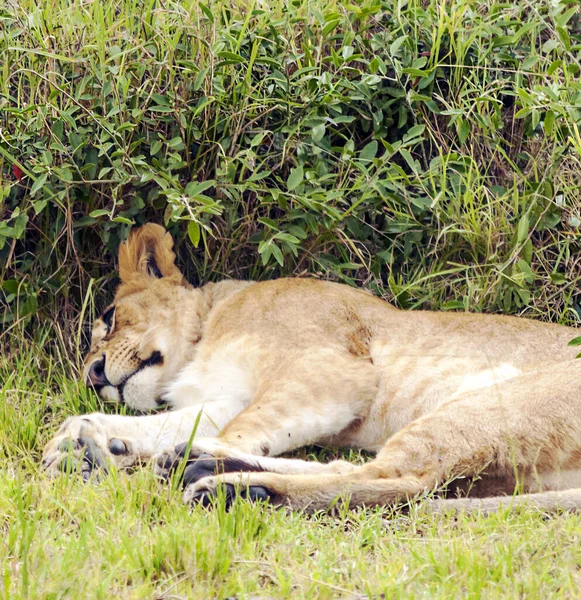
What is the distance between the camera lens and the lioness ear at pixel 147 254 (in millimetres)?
4199

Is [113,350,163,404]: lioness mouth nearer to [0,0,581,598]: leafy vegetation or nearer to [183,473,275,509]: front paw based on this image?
[0,0,581,598]: leafy vegetation

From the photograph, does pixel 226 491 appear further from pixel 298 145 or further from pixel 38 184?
pixel 298 145

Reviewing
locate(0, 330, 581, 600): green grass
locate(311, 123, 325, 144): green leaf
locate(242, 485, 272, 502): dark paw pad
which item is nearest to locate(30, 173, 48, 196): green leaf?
locate(311, 123, 325, 144): green leaf

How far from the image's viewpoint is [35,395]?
4031 millimetres

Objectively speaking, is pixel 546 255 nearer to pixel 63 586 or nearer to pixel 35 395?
pixel 35 395

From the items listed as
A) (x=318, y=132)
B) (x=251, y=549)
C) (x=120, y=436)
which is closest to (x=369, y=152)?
(x=318, y=132)

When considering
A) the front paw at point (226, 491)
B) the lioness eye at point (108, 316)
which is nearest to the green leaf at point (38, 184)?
the lioness eye at point (108, 316)

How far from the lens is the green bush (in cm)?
413

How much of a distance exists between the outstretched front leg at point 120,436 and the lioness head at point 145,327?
245mm

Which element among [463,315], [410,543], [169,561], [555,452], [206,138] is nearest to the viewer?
[169,561]

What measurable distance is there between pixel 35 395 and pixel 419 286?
1845mm

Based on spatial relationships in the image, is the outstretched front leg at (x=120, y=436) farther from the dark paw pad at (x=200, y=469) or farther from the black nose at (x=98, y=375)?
the black nose at (x=98, y=375)

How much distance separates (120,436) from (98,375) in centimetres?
57

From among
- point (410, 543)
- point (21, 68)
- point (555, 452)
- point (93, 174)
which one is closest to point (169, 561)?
point (410, 543)
